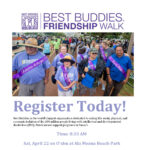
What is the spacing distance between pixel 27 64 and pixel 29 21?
76 cm

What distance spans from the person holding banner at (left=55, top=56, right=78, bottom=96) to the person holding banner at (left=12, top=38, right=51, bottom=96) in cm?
23

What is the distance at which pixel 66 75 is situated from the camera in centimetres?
242

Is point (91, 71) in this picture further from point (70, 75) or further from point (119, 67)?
point (119, 67)

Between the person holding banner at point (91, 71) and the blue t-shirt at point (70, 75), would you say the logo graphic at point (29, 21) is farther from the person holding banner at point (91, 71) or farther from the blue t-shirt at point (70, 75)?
the person holding banner at point (91, 71)

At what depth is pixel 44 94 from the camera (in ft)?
8.27

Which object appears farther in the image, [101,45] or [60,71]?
[101,45]

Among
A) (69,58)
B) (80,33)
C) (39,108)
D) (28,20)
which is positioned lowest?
(39,108)

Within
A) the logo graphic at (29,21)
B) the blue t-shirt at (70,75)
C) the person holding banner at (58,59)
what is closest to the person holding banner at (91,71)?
the blue t-shirt at (70,75)

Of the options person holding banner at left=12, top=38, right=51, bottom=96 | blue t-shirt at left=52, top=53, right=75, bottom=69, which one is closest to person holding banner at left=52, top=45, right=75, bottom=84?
blue t-shirt at left=52, top=53, right=75, bottom=69

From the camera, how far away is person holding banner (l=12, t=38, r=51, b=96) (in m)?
2.33

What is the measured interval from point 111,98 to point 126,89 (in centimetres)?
33

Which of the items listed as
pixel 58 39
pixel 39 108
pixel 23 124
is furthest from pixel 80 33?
pixel 23 124

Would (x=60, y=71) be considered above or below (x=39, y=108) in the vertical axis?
above

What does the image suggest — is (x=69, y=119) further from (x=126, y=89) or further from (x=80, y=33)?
(x=80, y=33)
